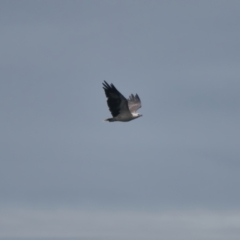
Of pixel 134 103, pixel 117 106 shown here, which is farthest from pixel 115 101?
pixel 134 103

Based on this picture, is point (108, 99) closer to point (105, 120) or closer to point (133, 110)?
point (105, 120)

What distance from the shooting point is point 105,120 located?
7762cm

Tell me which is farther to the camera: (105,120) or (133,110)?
(133,110)

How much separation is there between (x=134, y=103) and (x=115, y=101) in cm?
955

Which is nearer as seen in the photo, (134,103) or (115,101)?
(115,101)

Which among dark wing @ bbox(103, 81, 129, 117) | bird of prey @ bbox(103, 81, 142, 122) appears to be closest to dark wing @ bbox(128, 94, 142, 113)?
bird of prey @ bbox(103, 81, 142, 122)

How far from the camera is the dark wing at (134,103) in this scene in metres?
83.7

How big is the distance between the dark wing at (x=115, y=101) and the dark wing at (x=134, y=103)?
655cm

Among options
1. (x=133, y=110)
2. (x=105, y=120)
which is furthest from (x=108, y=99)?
(x=133, y=110)

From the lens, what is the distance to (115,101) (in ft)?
247

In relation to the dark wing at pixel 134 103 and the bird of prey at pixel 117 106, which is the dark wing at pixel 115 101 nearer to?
the bird of prey at pixel 117 106

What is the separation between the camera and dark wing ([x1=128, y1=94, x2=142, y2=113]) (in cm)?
8369

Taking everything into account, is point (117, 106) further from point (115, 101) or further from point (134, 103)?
point (134, 103)

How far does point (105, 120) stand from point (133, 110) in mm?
6402
